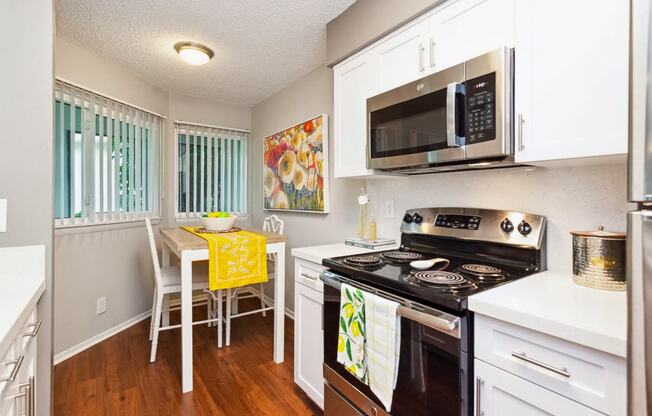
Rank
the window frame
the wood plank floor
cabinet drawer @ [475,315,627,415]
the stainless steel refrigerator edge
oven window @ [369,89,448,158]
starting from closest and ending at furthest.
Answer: the stainless steel refrigerator edge < cabinet drawer @ [475,315,627,415] < oven window @ [369,89,448,158] < the wood plank floor < the window frame

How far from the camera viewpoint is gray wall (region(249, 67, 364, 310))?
2555 millimetres

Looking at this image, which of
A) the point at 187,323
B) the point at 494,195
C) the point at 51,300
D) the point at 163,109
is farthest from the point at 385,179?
the point at 163,109

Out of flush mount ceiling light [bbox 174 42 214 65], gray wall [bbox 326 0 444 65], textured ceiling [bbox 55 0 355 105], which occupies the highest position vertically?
textured ceiling [bbox 55 0 355 105]

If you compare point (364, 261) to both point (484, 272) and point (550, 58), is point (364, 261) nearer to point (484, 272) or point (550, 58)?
point (484, 272)

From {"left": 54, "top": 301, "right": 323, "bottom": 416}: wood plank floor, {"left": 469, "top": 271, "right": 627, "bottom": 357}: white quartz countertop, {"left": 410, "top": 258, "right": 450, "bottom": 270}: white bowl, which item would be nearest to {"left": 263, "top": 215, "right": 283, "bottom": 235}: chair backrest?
{"left": 54, "top": 301, "right": 323, "bottom": 416}: wood plank floor

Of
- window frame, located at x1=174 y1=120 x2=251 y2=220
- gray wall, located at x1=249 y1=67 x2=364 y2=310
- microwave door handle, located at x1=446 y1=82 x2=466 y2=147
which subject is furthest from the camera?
window frame, located at x1=174 y1=120 x2=251 y2=220

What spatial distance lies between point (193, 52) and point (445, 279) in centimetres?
240

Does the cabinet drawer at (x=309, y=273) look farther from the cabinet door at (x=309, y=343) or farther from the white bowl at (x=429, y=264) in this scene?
the white bowl at (x=429, y=264)

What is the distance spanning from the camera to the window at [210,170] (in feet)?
11.9

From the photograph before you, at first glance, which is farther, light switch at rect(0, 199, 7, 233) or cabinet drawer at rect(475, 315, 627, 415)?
light switch at rect(0, 199, 7, 233)

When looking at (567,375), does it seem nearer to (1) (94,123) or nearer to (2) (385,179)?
(2) (385,179)

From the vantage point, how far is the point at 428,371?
3.60ft

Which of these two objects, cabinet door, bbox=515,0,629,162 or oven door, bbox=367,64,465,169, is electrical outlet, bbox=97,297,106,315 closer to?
oven door, bbox=367,64,465,169

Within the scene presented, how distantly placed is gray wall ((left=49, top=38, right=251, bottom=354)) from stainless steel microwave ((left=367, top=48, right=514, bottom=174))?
2.33m
